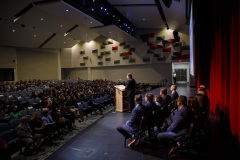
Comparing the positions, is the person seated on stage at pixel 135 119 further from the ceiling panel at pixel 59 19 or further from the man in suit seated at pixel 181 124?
the ceiling panel at pixel 59 19

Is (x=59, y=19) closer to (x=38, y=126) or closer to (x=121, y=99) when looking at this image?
(x=121, y=99)

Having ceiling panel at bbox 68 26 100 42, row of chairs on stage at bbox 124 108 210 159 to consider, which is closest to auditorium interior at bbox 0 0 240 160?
row of chairs on stage at bbox 124 108 210 159

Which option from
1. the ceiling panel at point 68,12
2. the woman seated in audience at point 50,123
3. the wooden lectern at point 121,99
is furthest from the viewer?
the ceiling panel at point 68,12

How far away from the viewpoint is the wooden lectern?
7107mm

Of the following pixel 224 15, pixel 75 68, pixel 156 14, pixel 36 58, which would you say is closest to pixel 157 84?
pixel 156 14

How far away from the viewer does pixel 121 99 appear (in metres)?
7.21

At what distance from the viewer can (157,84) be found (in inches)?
879

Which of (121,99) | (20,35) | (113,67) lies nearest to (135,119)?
(121,99)

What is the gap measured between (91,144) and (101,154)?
0.62m

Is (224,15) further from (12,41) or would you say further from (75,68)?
(75,68)

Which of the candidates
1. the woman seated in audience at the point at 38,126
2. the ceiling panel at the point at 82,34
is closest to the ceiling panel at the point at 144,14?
the ceiling panel at the point at 82,34

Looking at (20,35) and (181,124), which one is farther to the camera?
(20,35)

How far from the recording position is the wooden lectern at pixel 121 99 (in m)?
7.11

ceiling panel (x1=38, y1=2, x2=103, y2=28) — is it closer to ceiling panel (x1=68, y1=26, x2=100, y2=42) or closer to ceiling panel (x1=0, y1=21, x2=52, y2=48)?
ceiling panel (x1=0, y1=21, x2=52, y2=48)
